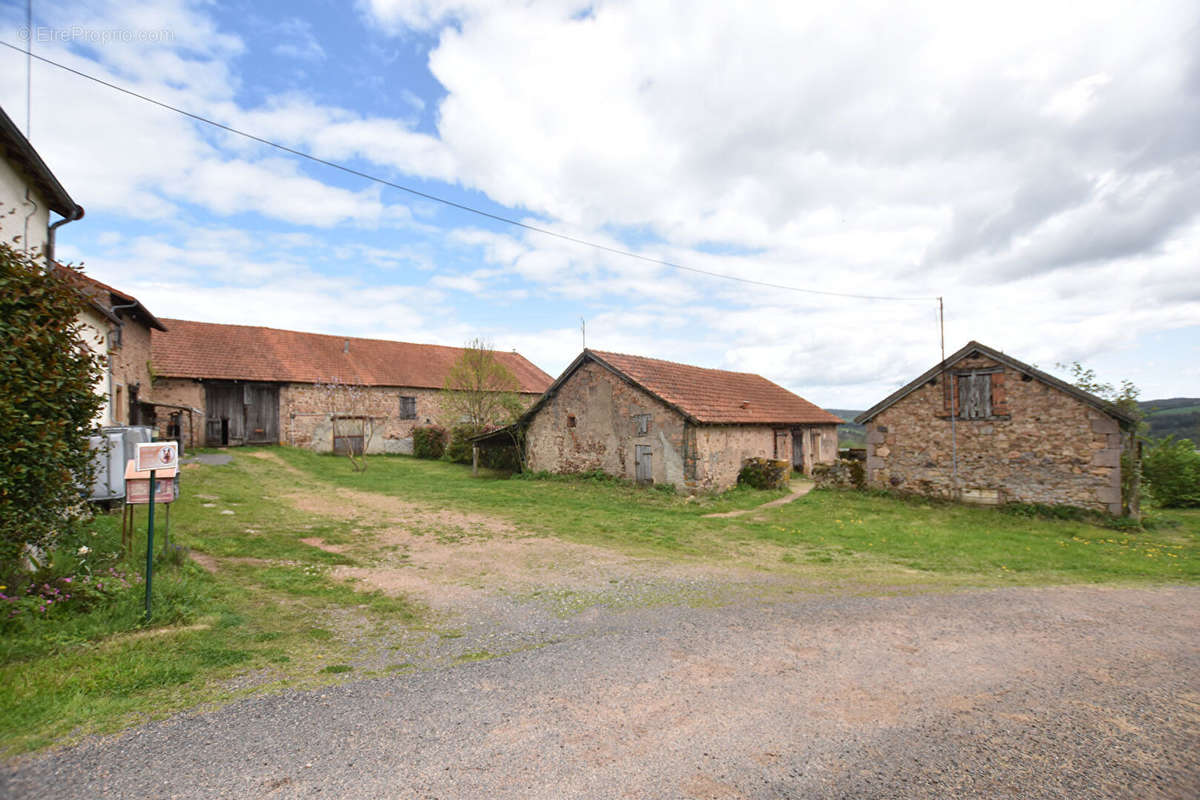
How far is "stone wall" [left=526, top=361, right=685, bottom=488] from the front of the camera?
746 inches

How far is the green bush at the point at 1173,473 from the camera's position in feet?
63.0

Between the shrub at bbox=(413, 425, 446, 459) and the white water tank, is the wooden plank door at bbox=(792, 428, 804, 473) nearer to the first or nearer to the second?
the shrub at bbox=(413, 425, 446, 459)

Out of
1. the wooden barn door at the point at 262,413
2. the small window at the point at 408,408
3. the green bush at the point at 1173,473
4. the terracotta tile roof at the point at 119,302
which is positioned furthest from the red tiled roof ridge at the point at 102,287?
the green bush at the point at 1173,473

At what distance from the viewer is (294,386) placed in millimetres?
29156

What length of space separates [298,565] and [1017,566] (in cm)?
1175

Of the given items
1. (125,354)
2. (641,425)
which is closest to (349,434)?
(125,354)

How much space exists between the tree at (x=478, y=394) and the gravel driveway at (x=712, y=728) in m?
25.1

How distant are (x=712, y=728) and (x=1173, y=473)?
24.4 m

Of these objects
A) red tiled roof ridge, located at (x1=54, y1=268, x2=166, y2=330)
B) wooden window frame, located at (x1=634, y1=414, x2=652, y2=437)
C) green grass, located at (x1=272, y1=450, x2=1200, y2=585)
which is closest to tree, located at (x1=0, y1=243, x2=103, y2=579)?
red tiled roof ridge, located at (x1=54, y1=268, x2=166, y2=330)

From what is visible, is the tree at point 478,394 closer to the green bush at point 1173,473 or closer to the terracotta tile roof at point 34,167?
the terracotta tile roof at point 34,167

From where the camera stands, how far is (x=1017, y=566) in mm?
9875

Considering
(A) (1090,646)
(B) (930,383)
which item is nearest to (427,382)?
(B) (930,383)

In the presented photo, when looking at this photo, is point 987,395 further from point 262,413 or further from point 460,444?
point 262,413

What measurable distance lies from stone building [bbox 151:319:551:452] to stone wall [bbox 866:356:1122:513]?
75.4ft
